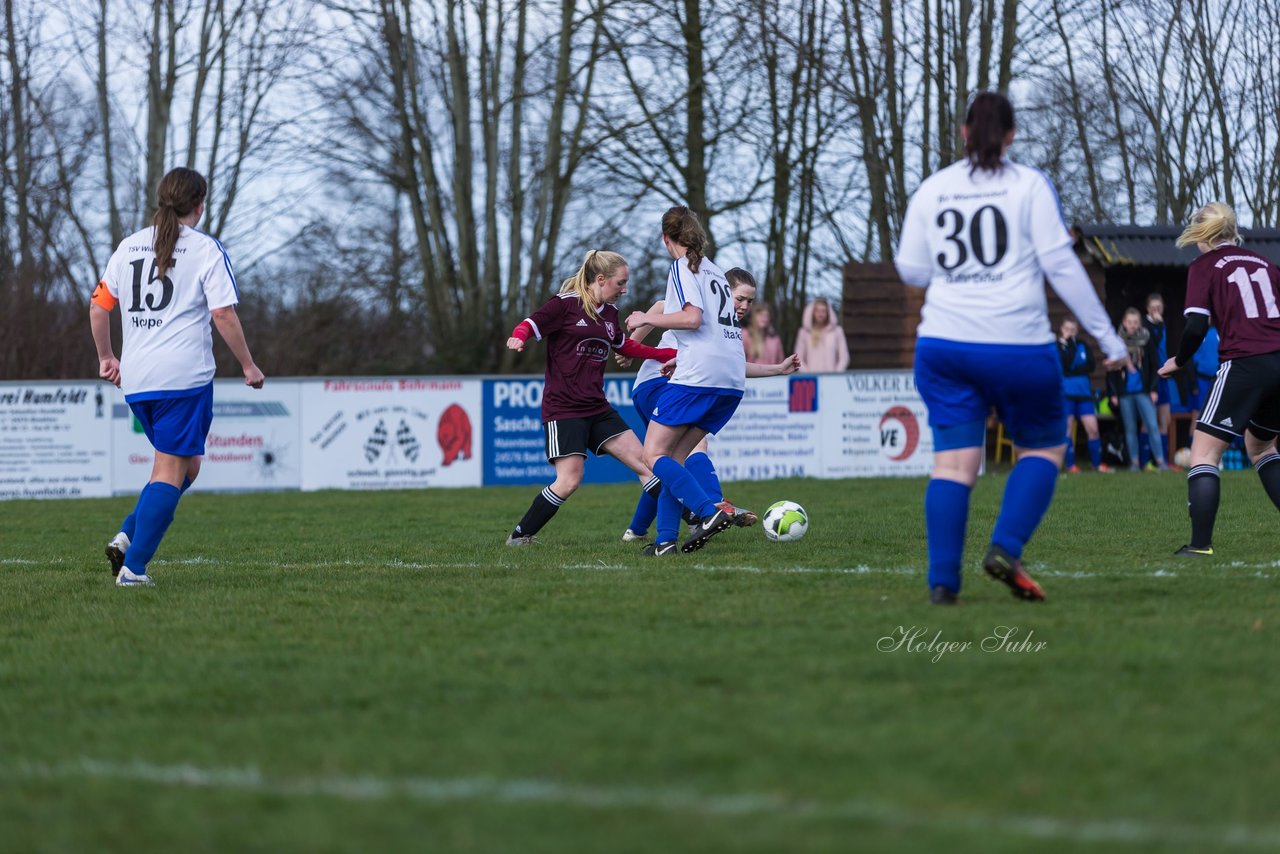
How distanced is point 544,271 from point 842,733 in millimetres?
23122

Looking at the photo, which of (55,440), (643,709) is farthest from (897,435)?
(643,709)

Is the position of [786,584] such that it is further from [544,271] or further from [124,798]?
[544,271]

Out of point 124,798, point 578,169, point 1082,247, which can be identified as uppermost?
point 578,169

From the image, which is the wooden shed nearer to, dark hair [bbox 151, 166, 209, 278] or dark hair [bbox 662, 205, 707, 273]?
dark hair [bbox 662, 205, 707, 273]

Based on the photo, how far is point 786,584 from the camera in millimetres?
6652

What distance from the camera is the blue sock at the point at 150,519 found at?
710 cm

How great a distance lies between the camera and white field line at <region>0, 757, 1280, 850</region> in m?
2.88

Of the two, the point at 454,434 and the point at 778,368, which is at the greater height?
the point at 778,368

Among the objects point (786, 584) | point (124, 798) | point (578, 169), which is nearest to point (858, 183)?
point (578, 169)

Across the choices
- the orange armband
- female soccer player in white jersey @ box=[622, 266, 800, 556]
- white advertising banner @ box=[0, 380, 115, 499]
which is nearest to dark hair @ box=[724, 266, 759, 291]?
female soccer player in white jersey @ box=[622, 266, 800, 556]

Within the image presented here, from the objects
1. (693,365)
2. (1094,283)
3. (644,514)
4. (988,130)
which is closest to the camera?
(988,130)

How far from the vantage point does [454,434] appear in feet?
57.3

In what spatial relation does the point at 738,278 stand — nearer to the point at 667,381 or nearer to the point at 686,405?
the point at 667,381

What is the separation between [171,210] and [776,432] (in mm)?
11232
